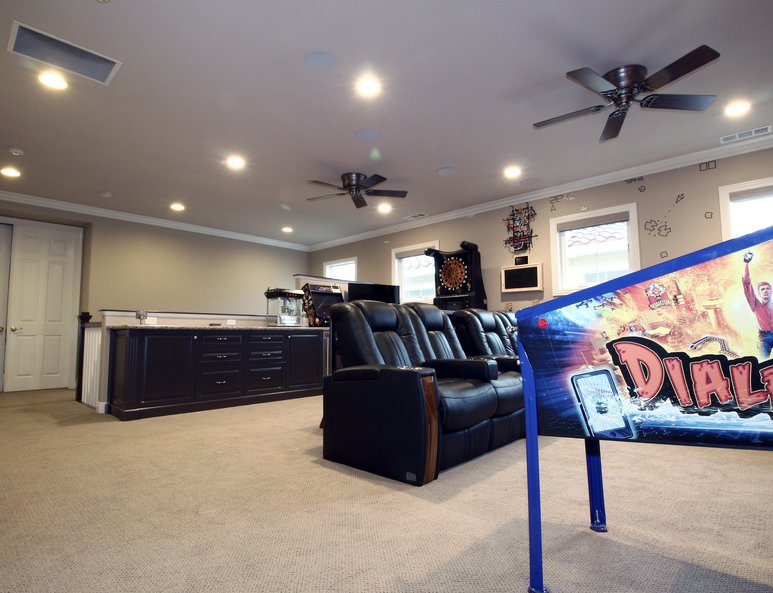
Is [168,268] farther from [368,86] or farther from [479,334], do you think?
[479,334]

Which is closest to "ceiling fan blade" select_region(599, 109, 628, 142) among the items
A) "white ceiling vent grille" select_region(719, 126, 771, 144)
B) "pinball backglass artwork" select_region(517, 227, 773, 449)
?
"white ceiling vent grille" select_region(719, 126, 771, 144)

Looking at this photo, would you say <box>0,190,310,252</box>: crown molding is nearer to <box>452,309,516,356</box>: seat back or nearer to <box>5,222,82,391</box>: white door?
<box>5,222,82,391</box>: white door

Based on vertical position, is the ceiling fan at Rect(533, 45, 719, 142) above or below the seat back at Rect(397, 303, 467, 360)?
above

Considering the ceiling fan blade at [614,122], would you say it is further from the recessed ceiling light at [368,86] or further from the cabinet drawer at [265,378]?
the cabinet drawer at [265,378]

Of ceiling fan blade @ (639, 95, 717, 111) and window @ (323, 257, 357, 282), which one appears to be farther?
window @ (323, 257, 357, 282)

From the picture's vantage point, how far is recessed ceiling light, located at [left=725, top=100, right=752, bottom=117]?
12.2 feet

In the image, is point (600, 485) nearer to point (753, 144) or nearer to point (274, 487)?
point (274, 487)

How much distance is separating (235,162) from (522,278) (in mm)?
4008

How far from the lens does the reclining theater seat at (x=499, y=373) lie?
2.87 metres

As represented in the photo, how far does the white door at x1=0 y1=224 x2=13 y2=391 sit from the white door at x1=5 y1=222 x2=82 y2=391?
0.06 m

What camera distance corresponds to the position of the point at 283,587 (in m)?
1.33

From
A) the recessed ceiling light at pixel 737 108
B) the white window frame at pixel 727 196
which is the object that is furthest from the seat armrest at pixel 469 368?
the white window frame at pixel 727 196

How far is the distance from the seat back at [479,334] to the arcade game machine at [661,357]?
2.49 m

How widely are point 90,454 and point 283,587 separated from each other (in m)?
2.32
